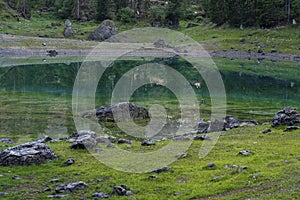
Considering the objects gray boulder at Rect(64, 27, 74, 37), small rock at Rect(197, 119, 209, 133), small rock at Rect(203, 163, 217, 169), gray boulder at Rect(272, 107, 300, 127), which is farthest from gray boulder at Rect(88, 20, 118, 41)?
small rock at Rect(203, 163, 217, 169)

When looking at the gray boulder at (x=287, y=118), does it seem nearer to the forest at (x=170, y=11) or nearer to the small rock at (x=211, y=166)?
the small rock at (x=211, y=166)

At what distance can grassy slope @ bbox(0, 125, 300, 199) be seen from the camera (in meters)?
18.6

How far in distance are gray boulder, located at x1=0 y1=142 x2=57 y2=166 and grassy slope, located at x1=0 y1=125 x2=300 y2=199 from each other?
0.58 meters

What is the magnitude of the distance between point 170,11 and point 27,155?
137m

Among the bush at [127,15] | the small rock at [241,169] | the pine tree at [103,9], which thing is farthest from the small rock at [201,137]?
the pine tree at [103,9]

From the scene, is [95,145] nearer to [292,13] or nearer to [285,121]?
[285,121]

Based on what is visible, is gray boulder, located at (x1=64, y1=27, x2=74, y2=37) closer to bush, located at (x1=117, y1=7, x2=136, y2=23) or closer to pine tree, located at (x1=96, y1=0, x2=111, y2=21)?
bush, located at (x1=117, y1=7, x2=136, y2=23)

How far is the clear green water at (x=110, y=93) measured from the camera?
40.6m

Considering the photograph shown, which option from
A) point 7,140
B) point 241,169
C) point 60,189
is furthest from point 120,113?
point 60,189

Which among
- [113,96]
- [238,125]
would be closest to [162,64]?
[113,96]

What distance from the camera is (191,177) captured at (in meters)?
21.0

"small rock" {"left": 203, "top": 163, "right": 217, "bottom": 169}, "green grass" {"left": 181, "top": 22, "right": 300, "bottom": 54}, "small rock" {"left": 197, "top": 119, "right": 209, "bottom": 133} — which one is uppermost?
"green grass" {"left": 181, "top": 22, "right": 300, "bottom": 54}

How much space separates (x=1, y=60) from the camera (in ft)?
320

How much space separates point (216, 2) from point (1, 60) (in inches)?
3055
